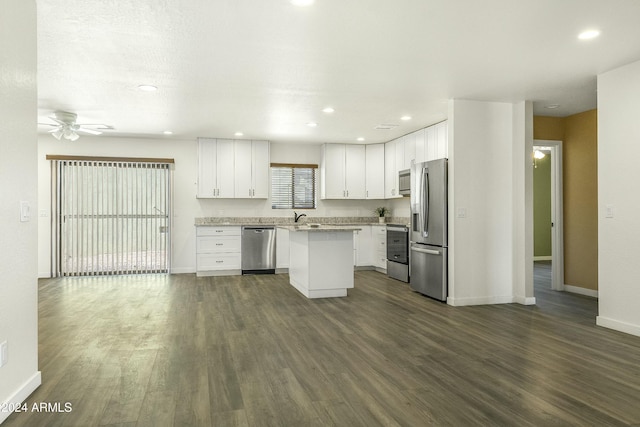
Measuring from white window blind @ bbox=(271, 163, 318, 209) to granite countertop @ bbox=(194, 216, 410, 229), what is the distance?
0.28 metres

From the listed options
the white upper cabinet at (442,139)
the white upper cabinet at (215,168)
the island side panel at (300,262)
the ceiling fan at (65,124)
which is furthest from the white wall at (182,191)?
the white upper cabinet at (442,139)

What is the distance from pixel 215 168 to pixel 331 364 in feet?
17.9

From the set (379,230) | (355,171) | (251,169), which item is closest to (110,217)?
(251,169)

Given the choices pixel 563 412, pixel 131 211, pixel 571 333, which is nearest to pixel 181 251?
pixel 131 211

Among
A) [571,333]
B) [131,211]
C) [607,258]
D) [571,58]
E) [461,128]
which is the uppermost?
[571,58]

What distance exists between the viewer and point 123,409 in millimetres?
2354

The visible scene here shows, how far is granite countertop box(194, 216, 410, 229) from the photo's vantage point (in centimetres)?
790

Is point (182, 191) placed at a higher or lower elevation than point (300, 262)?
higher

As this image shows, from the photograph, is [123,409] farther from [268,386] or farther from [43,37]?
[43,37]

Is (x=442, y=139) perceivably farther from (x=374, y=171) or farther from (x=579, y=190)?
(x=374, y=171)

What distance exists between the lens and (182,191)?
7.88 meters

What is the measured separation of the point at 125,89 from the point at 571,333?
5.19 m

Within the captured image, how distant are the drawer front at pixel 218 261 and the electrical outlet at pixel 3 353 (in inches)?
204

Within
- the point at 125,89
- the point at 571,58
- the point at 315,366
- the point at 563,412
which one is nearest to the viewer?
the point at 563,412
